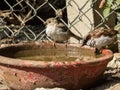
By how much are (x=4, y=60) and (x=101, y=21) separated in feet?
3.71

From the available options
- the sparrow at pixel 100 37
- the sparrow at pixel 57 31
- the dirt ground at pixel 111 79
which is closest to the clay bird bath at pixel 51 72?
the dirt ground at pixel 111 79

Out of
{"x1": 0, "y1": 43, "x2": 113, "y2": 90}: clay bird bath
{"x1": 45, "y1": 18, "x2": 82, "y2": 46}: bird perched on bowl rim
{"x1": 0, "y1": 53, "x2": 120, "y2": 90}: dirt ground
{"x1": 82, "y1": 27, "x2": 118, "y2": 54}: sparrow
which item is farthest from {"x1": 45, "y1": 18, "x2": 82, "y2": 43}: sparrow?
{"x1": 0, "y1": 43, "x2": 113, "y2": 90}: clay bird bath

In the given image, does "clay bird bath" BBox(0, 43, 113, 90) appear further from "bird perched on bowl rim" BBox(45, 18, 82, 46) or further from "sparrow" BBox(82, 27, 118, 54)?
"bird perched on bowl rim" BBox(45, 18, 82, 46)

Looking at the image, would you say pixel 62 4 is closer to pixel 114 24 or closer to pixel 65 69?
pixel 114 24

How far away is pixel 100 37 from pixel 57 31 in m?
0.60

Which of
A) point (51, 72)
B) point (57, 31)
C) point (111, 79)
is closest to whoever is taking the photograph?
point (51, 72)

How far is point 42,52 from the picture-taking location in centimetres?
380

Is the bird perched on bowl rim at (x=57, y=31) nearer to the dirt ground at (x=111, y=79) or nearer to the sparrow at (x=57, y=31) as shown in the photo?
the sparrow at (x=57, y=31)

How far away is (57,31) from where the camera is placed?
4.68 m

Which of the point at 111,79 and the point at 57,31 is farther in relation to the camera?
the point at 57,31

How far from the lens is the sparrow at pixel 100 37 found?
402cm

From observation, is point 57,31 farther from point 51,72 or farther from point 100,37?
point 51,72

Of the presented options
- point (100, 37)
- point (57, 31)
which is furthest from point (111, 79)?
point (57, 31)

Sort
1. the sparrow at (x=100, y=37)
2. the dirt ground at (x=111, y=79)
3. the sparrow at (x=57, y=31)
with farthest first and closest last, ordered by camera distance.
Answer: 1. the sparrow at (x=57, y=31)
2. the sparrow at (x=100, y=37)
3. the dirt ground at (x=111, y=79)
